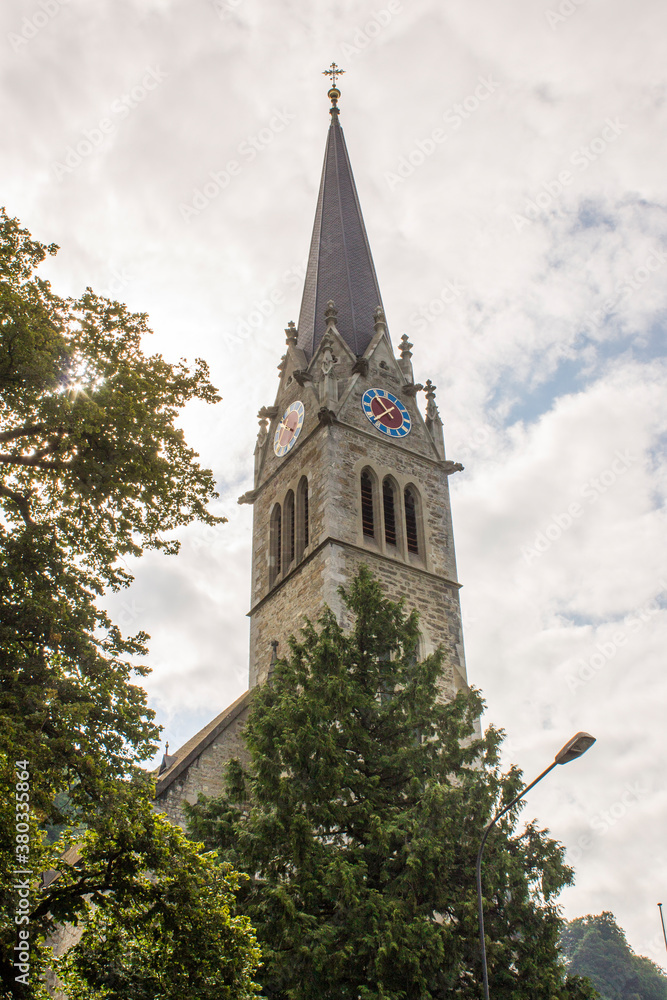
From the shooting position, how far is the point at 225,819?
487 inches

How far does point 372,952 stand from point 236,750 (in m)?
10.5

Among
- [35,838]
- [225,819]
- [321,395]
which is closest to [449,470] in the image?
[321,395]

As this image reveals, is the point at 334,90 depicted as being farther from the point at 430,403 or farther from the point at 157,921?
the point at 157,921

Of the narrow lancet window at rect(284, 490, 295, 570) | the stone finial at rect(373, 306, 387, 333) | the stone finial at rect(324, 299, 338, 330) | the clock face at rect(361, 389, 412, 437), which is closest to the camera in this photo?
the narrow lancet window at rect(284, 490, 295, 570)

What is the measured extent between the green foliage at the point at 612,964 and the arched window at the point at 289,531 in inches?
2184

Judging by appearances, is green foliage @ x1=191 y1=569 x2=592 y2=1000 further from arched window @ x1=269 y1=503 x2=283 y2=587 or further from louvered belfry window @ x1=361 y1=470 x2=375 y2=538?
arched window @ x1=269 y1=503 x2=283 y2=587

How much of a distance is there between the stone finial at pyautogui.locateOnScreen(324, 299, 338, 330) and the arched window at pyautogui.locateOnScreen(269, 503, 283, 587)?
5.90 m

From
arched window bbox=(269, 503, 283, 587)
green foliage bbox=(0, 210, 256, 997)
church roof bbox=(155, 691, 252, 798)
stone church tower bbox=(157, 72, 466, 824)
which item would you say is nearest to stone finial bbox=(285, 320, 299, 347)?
stone church tower bbox=(157, 72, 466, 824)

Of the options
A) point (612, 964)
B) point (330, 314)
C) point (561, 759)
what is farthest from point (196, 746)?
point (612, 964)

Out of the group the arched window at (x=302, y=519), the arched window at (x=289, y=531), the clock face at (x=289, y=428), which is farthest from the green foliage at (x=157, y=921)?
the clock face at (x=289, y=428)

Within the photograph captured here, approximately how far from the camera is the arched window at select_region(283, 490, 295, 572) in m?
23.6

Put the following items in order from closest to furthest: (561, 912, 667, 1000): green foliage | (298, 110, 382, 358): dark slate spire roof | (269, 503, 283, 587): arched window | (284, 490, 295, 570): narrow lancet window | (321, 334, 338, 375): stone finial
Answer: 1. (284, 490, 295, 570): narrow lancet window
2. (269, 503, 283, 587): arched window
3. (321, 334, 338, 375): stone finial
4. (298, 110, 382, 358): dark slate spire roof
5. (561, 912, 667, 1000): green foliage

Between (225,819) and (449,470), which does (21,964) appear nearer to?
(225,819)

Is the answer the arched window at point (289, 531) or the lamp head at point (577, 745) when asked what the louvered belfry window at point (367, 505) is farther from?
the lamp head at point (577, 745)
